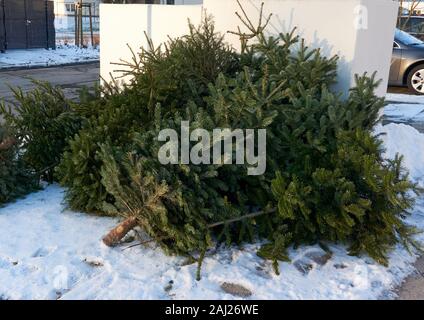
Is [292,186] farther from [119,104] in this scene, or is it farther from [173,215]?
[119,104]

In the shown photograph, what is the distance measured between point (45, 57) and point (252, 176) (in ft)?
56.2

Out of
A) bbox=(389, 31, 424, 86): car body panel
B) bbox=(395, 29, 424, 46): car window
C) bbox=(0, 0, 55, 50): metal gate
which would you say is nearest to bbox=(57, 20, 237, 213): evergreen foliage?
bbox=(389, 31, 424, 86): car body panel

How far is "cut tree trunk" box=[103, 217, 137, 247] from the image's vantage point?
3.66 meters

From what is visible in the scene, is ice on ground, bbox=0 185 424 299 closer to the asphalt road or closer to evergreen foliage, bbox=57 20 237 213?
evergreen foliage, bbox=57 20 237 213

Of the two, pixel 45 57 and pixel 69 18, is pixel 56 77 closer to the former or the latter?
pixel 45 57

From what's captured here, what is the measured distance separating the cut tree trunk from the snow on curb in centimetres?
6

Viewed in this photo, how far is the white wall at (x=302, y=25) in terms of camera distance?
505 cm

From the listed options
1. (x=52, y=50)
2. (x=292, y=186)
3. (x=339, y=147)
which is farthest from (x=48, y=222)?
(x=52, y=50)

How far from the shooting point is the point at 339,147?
377 cm

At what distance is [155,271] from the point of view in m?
3.34

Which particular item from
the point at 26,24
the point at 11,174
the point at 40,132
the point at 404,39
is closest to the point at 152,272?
the point at 11,174

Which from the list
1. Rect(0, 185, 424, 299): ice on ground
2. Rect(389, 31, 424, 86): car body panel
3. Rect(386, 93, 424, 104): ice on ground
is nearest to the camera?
Rect(0, 185, 424, 299): ice on ground

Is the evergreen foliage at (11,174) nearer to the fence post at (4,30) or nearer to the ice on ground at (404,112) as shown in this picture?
the ice on ground at (404,112)

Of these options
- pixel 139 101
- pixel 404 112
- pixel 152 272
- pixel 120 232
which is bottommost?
pixel 152 272
